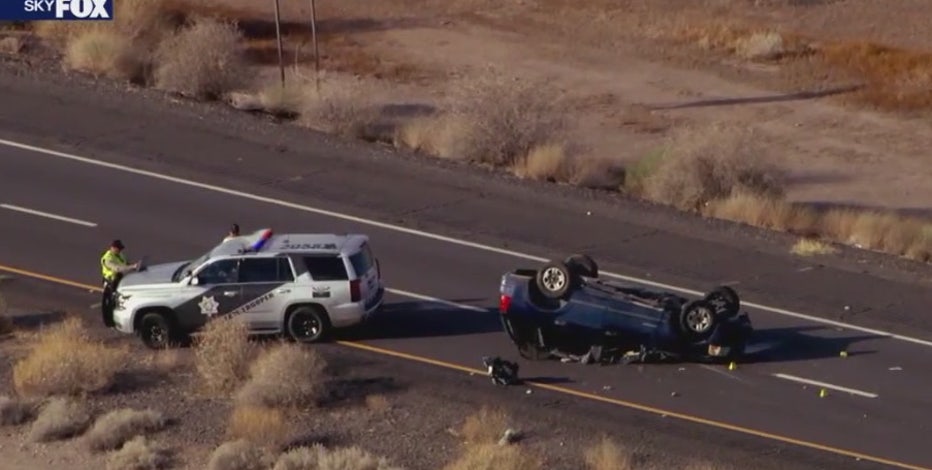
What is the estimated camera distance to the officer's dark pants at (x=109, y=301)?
26000mm

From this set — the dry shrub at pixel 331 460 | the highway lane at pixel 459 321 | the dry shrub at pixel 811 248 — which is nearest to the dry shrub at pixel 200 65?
the highway lane at pixel 459 321

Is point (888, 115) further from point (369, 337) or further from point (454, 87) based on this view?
point (369, 337)

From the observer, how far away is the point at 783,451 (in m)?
22.7

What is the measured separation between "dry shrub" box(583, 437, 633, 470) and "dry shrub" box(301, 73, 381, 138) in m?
15.7

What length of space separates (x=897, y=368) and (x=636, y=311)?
3.54 m

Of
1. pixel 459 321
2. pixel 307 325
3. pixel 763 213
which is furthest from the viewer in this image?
pixel 763 213

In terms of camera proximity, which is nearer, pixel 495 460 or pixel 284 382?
pixel 495 460

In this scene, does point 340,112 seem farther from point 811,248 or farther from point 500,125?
point 811,248

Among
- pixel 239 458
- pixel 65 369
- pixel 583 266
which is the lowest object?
pixel 239 458

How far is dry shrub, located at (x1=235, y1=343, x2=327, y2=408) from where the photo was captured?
23.4 m

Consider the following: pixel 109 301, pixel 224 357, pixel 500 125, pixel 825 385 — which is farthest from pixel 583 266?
pixel 500 125

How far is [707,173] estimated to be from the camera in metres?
35.1

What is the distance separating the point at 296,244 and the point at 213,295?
127 centimetres

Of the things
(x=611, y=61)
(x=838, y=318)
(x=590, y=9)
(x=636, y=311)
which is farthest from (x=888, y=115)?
(x=636, y=311)
